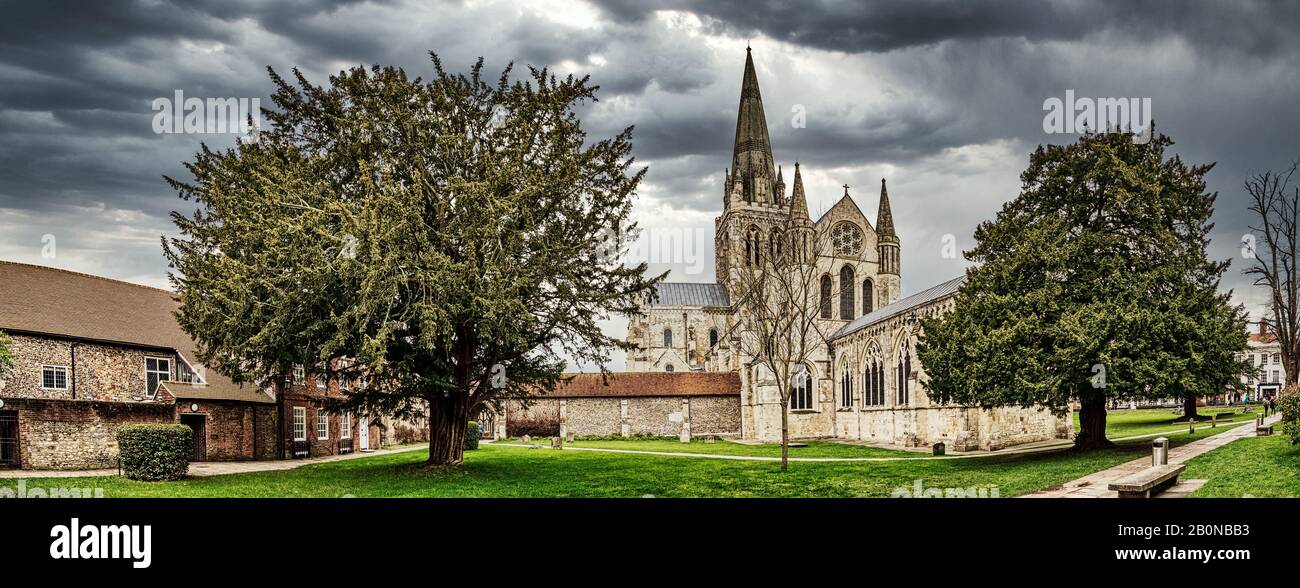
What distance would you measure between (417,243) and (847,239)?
50.7 meters

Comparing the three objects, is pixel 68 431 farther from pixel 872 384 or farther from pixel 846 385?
pixel 846 385

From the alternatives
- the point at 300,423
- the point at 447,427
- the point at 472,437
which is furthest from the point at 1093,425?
the point at 300,423

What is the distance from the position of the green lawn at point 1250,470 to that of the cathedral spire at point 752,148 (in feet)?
166

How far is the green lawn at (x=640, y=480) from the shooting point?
64.0 feet

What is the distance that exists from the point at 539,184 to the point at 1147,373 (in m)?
16.8

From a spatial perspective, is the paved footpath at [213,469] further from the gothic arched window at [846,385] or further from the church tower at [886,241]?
the church tower at [886,241]

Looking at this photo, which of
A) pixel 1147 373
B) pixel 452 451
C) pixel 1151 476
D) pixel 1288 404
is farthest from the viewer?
A: pixel 452 451

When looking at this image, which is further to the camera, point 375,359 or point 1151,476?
point 375,359

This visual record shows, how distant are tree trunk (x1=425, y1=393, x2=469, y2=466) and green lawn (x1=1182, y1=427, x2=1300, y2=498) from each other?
1822 cm

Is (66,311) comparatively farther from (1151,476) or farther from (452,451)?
(1151,476)

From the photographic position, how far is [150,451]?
69.7ft

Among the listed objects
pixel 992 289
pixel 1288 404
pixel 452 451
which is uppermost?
pixel 992 289
